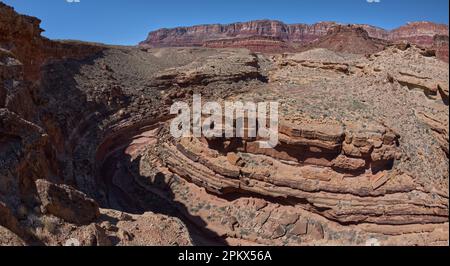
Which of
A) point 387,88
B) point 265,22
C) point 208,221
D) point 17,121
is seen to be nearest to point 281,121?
point 208,221

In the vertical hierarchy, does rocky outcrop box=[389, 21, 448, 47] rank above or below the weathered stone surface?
above

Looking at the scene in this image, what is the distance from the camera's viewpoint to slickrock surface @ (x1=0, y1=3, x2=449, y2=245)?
8.77m

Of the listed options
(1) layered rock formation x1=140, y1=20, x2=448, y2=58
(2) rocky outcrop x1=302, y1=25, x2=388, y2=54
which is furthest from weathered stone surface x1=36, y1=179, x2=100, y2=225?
(1) layered rock formation x1=140, y1=20, x2=448, y2=58

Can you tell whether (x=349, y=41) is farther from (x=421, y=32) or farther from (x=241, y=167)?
(x=241, y=167)

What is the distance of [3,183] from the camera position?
25.3ft

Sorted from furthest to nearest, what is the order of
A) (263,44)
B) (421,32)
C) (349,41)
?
1. (421,32)
2. (263,44)
3. (349,41)

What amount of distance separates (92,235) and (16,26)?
1464cm

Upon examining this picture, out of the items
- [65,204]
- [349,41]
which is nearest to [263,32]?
[349,41]

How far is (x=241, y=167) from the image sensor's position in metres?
16.6

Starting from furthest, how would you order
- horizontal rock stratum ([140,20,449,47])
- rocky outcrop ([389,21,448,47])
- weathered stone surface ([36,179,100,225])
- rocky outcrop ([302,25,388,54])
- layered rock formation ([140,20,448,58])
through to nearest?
horizontal rock stratum ([140,20,449,47]), layered rock formation ([140,20,448,58]), rocky outcrop ([389,21,448,47]), rocky outcrop ([302,25,388,54]), weathered stone surface ([36,179,100,225])

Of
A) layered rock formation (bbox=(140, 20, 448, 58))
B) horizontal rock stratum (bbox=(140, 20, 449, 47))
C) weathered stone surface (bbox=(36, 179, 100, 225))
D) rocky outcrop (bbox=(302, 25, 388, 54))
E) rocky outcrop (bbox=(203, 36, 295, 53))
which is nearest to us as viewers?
weathered stone surface (bbox=(36, 179, 100, 225))

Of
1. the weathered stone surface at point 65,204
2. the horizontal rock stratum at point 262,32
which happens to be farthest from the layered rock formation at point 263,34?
the weathered stone surface at point 65,204

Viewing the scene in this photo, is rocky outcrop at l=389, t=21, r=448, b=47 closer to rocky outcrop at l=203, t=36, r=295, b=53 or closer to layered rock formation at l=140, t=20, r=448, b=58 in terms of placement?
layered rock formation at l=140, t=20, r=448, b=58
